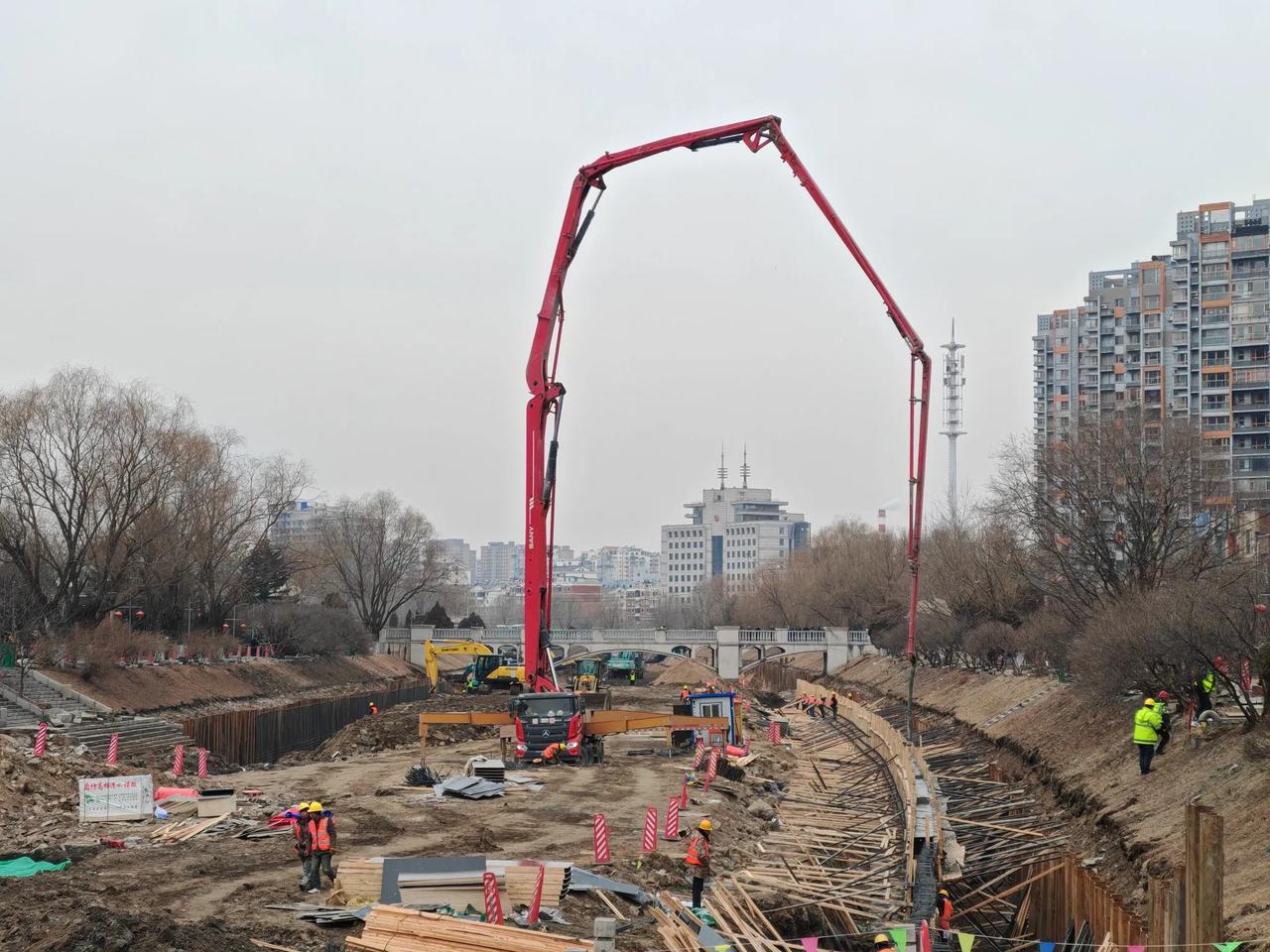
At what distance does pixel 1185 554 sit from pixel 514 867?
132 feet

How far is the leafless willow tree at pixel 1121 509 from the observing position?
5056 centimetres

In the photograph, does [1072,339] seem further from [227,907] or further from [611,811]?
[227,907]

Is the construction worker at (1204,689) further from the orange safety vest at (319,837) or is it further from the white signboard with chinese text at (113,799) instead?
the white signboard with chinese text at (113,799)

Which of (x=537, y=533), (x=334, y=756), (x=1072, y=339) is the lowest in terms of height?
(x=334, y=756)

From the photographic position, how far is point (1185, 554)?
5403cm

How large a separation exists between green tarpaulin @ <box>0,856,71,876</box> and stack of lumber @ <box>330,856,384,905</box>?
5.46 meters

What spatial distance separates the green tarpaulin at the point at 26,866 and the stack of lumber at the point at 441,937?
8471 millimetres

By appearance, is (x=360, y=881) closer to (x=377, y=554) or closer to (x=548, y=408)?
(x=548, y=408)

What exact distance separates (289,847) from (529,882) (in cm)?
744

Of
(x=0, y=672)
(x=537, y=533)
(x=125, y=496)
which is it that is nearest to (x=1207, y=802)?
(x=537, y=533)

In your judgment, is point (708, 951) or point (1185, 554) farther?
point (1185, 554)

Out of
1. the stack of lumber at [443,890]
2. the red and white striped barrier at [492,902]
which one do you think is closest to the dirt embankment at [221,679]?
the stack of lumber at [443,890]

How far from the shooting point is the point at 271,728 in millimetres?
65250

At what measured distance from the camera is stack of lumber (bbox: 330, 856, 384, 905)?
66.6 feet
